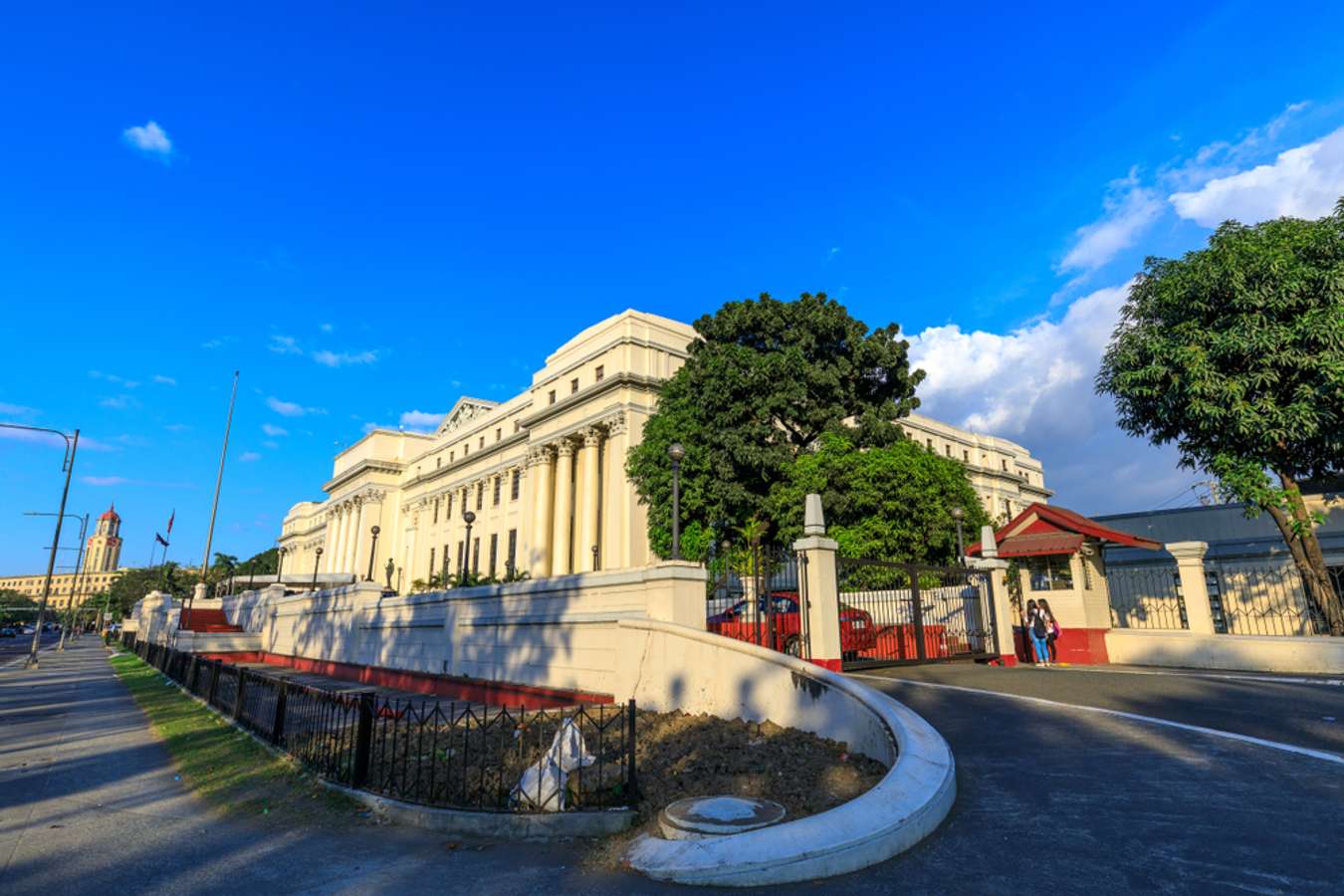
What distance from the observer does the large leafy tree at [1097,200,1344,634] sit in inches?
679

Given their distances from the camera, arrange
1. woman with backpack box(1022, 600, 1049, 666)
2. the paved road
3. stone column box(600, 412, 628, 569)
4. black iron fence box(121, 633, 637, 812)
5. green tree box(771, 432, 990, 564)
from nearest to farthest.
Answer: the paved road
black iron fence box(121, 633, 637, 812)
woman with backpack box(1022, 600, 1049, 666)
green tree box(771, 432, 990, 564)
stone column box(600, 412, 628, 569)

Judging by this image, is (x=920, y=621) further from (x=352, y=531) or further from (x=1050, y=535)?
(x=352, y=531)

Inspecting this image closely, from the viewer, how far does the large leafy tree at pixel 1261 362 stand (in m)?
17.2

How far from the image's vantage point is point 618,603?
1147 centimetres

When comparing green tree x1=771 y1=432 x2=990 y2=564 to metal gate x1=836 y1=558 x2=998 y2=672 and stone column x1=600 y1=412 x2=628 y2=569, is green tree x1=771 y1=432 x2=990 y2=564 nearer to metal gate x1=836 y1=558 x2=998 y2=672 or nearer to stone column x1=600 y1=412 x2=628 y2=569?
metal gate x1=836 y1=558 x2=998 y2=672

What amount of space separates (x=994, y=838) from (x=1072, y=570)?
44.8 feet

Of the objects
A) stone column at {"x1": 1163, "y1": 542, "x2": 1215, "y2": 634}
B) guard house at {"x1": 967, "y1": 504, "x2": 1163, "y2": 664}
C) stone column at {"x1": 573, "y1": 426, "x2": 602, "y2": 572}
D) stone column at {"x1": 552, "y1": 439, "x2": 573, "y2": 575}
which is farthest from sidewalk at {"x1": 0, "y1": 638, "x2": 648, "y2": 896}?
stone column at {"x1": 552, "y1": 439, "x2": 573, "y2": 575}

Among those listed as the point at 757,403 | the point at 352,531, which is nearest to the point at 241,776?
the point at 757,403

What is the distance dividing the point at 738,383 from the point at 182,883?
27165 millimetres

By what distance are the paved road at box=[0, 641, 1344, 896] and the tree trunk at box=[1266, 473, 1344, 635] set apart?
1383 centimetres

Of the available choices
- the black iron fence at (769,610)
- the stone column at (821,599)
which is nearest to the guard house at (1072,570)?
the black iron fence at (769,610)

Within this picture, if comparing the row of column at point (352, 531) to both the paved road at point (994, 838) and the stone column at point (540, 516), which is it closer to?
the stone column at point (540, 516)

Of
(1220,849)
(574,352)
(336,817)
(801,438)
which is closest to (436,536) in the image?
(574,352)

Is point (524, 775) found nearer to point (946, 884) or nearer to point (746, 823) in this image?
point (746, 823)
